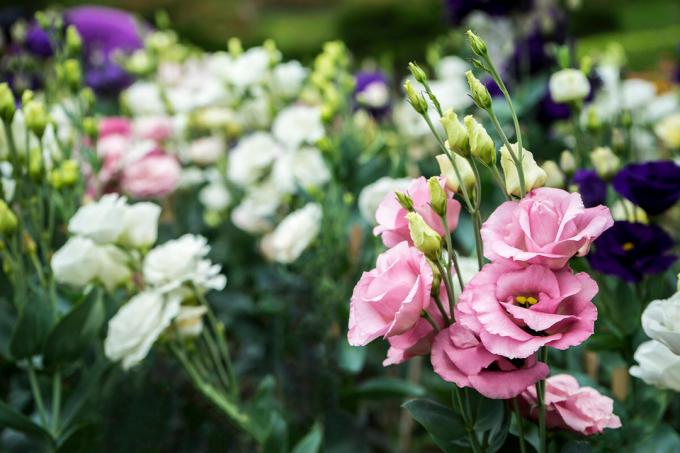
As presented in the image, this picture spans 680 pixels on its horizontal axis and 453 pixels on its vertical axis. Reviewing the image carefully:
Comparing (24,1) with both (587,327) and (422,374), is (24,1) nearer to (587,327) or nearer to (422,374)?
(422,374)

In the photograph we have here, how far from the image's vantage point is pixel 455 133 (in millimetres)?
468

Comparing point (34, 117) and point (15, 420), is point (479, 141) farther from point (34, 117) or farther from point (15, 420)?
point (15, 420)

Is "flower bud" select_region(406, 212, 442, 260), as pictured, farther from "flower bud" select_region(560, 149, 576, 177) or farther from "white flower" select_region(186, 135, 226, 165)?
"white flower" select_region(186, 135, 226, 165)

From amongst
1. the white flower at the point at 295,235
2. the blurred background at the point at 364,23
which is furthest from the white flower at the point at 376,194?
the blurred background at the point at 364,23

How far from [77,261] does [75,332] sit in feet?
0.25

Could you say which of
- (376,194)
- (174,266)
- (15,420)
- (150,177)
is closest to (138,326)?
(174,266)

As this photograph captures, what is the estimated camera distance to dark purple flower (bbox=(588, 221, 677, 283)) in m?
0.67

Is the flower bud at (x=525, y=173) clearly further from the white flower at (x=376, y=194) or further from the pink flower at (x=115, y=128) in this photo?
the pink flower at (x=115, y=128)

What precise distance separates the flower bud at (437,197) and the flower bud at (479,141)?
1.2 inches

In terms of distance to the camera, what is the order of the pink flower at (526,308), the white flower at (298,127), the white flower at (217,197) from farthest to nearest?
the white flower at (217,197), the white flower at (298,127), the pink flower at (526,308)

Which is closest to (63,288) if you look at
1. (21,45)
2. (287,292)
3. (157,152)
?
(287,292)

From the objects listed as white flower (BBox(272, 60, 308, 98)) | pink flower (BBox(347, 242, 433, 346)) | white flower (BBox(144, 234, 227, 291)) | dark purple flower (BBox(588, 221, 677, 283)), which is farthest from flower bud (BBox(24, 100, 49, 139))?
white flower (BBox(272, 60, 308, 98))

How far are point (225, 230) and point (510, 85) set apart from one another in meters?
0.53

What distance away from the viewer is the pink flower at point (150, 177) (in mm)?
1163
